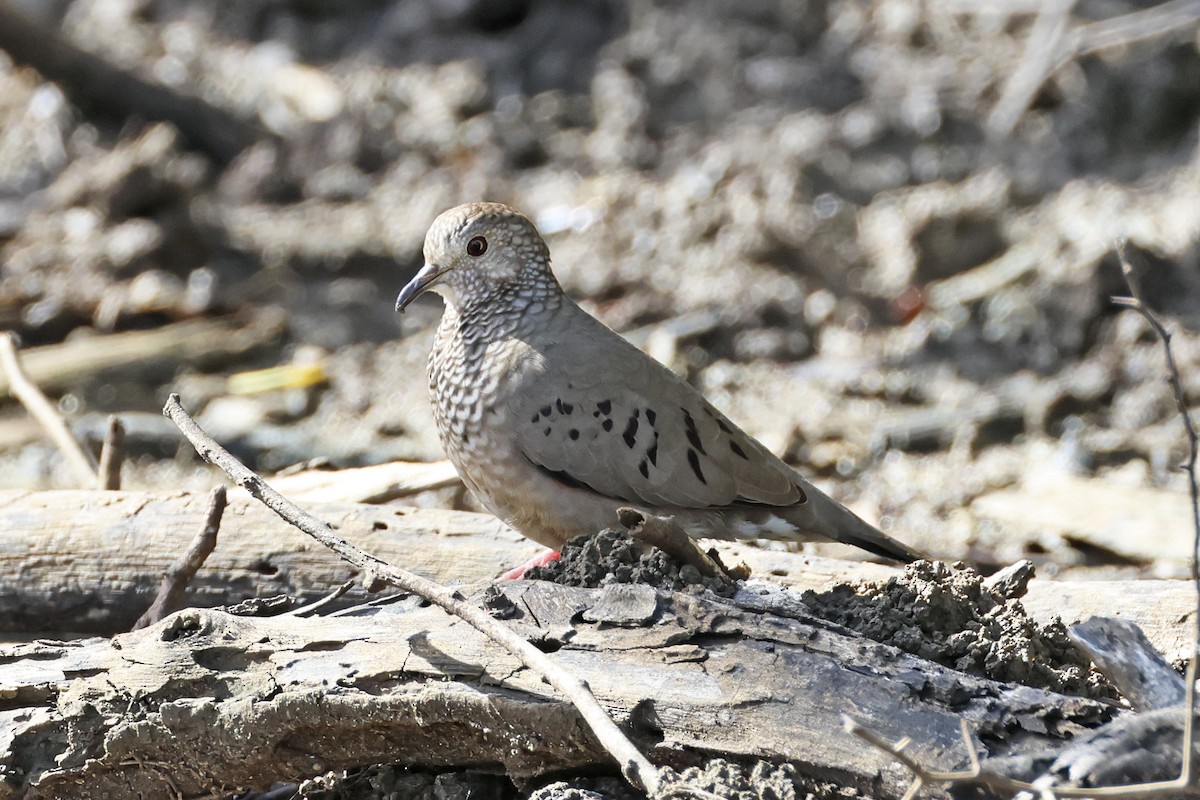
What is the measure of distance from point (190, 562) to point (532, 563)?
36.3 inches

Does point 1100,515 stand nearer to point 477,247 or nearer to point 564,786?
point 477,247

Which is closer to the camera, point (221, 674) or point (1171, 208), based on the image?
point (221, 674)

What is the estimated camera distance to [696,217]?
778 cm

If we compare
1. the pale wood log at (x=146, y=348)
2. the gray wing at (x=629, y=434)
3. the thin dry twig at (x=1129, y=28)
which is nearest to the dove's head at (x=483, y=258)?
the gray wing at (x=629, y=434)

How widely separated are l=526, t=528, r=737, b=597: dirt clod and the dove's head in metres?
1.17

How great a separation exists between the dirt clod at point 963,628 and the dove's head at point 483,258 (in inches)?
56.0

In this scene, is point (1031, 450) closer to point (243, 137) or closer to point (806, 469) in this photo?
point (806, 469)

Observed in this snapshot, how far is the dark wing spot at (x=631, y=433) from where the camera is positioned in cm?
378

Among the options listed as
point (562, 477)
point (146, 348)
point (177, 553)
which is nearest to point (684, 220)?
point (146, 348)

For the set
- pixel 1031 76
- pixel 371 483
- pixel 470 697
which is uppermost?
pixel 1031 76

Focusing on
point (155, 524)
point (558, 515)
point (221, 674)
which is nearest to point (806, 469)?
point (558, 515)

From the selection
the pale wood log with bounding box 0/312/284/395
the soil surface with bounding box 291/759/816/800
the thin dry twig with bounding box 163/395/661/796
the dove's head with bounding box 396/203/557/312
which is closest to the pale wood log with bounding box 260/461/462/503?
the dove's head with bounding box 396/203/557/312

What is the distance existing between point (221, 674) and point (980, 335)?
4.86m

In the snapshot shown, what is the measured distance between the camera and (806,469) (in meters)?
6.02
